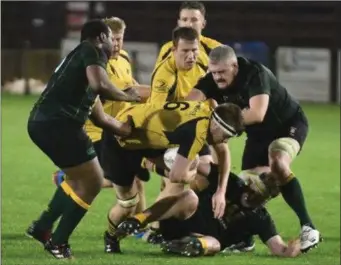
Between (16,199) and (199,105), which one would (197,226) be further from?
(16,199)

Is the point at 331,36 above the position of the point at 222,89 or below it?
below

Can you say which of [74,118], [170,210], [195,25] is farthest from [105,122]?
[195,25]

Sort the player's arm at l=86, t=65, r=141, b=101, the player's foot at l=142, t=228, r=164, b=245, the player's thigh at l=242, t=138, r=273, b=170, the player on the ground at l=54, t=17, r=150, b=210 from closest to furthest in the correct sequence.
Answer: the player's arm at l=86, t=65, r=141, b=101 < the player's foot at l=142, t=228, r=164, b=245 < the player's thigh at l=242, t=138, r=273, b=170 < the player on the ground at l=54, t=17, r=150, b=210

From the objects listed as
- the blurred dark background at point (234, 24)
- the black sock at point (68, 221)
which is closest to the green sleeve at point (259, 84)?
the black sock at point (68, 221)

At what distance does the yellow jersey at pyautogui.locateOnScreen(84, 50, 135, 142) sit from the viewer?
991cm

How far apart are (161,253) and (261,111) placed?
125 cm

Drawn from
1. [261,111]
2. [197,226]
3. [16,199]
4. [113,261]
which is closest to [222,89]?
[261,111]

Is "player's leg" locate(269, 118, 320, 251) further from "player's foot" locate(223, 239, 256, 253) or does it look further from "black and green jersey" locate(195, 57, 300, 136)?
"player's foot" locate(223, 239, 256, 253)

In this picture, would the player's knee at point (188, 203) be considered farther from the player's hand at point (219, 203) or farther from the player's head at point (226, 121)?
the player's head at point (226, 121)

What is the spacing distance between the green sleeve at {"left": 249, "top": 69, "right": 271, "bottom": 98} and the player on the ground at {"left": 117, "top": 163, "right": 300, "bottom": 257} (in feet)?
2.08

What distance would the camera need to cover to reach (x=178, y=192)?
28.1 feet

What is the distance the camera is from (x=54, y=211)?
816 cm

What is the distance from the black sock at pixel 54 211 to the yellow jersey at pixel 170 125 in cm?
83

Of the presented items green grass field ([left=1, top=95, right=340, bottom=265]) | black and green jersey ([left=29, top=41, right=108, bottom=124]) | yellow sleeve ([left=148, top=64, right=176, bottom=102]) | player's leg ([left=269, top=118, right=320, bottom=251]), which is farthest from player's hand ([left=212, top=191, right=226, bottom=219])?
yellow sleeve ([left=148, top=64, right=176, bottom=102])
